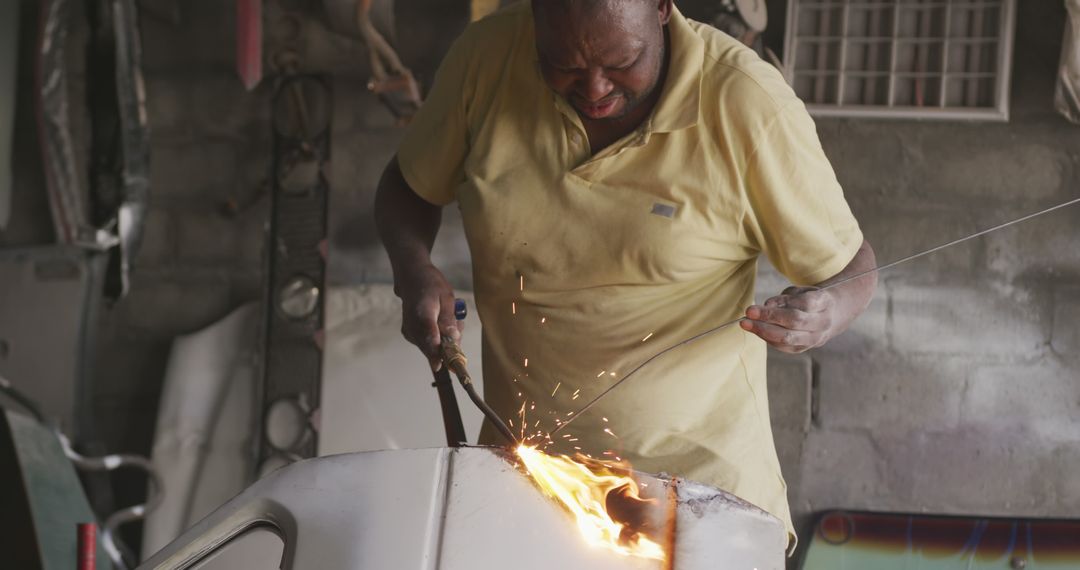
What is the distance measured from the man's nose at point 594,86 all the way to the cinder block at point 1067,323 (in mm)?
1976

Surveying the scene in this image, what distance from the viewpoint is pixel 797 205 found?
1.67m

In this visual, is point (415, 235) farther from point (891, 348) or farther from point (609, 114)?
point (891, 348)

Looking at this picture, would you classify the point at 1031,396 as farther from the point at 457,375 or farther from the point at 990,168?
the point at 457,375

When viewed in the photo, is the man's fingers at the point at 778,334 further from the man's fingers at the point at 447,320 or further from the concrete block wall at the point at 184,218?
the concrete block wall at the point at 184,218

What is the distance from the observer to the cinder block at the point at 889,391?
10.4ft

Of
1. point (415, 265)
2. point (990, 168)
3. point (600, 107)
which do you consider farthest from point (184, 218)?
point (990, 168)

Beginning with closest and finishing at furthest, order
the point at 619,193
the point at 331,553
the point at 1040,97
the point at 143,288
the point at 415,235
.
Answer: the point at 331,553, the point at 619,193, the point at 415,235, the point at 1040,97, the point at 143,288

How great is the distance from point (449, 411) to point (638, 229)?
414 millimetres

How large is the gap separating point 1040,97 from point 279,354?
224 centimetres

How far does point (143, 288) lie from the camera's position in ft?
12.0

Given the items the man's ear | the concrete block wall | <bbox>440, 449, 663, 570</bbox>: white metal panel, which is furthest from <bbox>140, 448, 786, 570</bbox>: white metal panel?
the concrete block wall

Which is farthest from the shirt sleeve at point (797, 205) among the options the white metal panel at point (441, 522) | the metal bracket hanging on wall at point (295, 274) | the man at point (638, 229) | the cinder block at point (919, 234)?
the metal bracket hanging on wall at point (295, 274)

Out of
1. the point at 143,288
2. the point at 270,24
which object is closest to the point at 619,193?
the point at 270,24

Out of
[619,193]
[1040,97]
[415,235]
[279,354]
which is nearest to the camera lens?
[619,193]
